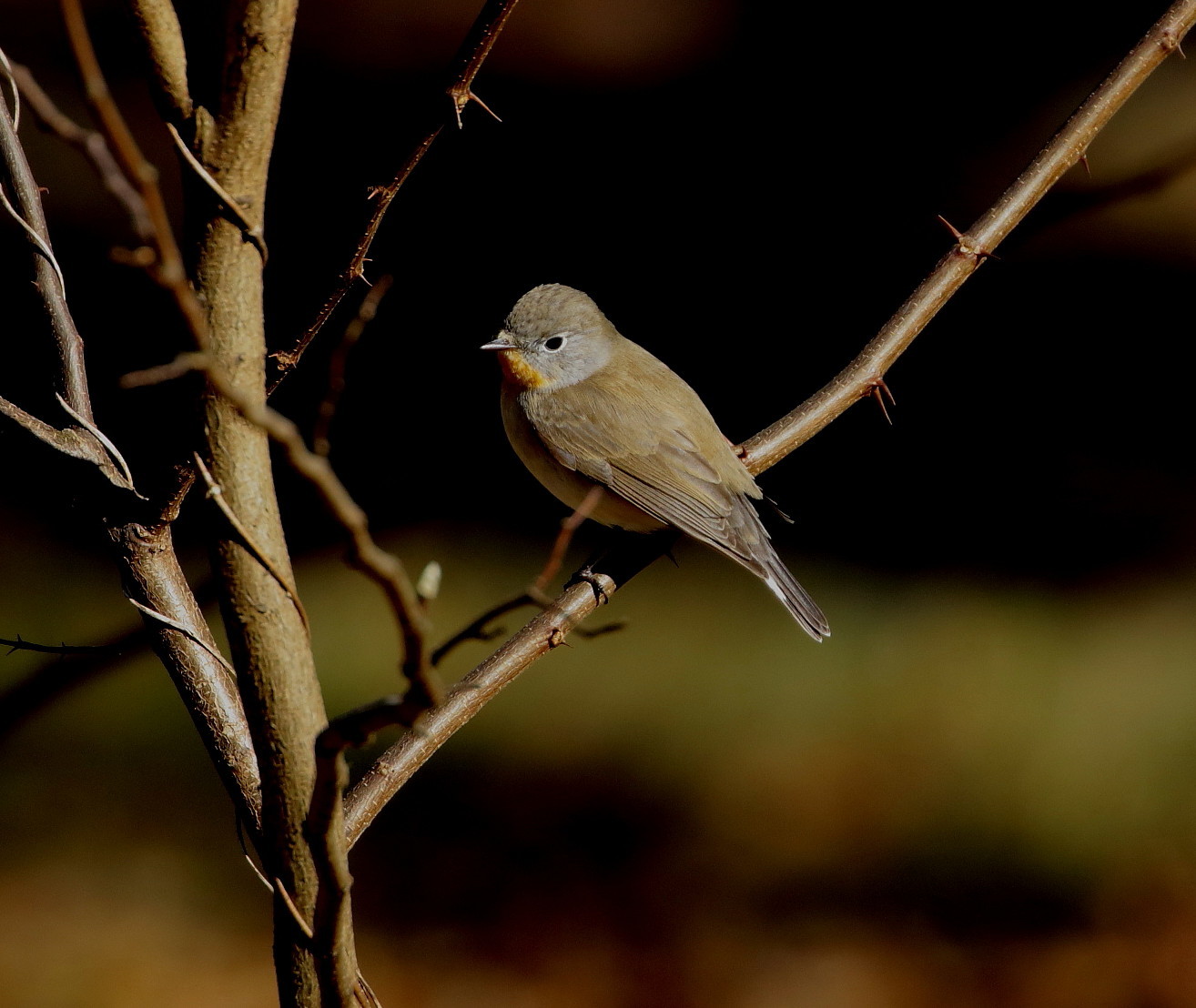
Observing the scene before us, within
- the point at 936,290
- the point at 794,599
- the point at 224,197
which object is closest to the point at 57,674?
the point at 224,197

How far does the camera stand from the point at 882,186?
5.25 meters

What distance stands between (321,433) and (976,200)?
461 cm

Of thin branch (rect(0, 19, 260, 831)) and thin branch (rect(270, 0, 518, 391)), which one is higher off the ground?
thin branch (rect(270, 0, 518, 391))

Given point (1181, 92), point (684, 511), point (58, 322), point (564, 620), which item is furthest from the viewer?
point (1181, 92)

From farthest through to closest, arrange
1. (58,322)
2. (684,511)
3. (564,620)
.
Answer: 1. (684,511)
2. (564,620)
3. (58,322)

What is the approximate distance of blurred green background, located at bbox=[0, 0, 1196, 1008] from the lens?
439 centimetres

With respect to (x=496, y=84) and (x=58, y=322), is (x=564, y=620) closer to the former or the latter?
(x=58, y=322)

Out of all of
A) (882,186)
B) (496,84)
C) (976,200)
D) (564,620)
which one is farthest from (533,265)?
(564,620)

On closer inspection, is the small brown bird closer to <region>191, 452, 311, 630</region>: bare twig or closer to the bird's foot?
the bird's foot

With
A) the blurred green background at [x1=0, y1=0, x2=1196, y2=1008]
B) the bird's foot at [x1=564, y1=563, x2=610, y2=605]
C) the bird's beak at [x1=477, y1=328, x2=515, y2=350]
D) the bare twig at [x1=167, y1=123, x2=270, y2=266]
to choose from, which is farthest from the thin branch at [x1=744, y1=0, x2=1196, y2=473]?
the blurred green background at [x1=0, y1=0, x2=1196, y2=1008]

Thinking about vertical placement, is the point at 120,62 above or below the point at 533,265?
above

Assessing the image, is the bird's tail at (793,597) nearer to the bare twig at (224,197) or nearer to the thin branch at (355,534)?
the bare twig at (224,197)

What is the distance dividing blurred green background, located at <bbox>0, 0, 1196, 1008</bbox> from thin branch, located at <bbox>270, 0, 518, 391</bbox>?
2.98 metres

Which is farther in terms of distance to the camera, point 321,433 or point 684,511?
point 684,511
